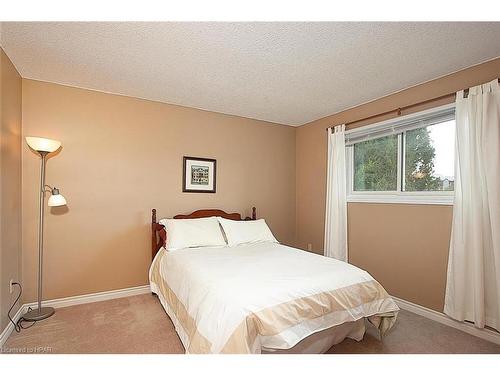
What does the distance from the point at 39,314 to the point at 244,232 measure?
2.17 metres

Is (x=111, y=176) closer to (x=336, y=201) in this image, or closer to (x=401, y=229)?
(x=336, y=201)

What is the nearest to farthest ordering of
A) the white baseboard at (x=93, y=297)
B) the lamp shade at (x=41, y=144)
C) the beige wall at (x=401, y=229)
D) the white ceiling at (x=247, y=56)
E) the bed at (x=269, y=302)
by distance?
the bed at (x=269, y=302)
the white ceiling at (x=247, y=56)
the lamp shade at (x=41, y=144)
the beige wall at (x=401, y=229)
the white baseboard at (x=93, y=297)

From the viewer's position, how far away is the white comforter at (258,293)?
1.47 metres

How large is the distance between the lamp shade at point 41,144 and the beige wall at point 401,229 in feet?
10.7

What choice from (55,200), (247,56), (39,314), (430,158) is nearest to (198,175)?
(55,200)

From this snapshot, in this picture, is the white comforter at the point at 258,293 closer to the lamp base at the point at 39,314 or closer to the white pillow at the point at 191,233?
the white pillow at the point at 191,233

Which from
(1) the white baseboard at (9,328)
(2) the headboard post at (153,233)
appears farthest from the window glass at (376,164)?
(1) the white baseboard at (9,328)

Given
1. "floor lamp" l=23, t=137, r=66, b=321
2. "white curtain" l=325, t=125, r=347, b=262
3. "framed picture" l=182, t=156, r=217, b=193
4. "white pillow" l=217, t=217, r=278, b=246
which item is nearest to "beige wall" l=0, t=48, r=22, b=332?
"floor lamp" l=23, t=137, r=66, b=321

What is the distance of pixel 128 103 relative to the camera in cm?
309

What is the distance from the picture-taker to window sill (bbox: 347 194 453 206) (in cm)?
253
